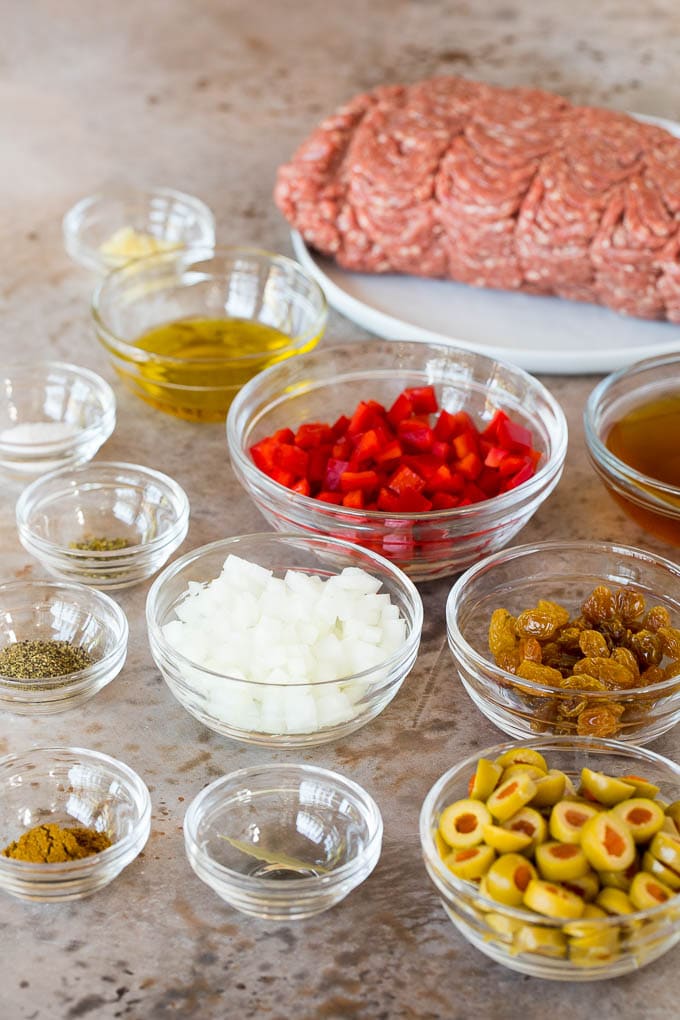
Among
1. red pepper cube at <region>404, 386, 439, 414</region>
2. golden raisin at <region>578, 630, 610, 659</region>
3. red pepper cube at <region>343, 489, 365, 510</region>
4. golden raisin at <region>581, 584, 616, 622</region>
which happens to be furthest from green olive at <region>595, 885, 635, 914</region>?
red pepper cube at <region>404, 386, 439, 414</region>

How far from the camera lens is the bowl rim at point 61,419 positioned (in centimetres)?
236

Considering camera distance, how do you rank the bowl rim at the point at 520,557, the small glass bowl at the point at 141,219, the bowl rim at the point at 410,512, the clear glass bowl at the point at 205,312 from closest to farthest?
the bowl rim at the point at 520,557 < the bowl rim at the point at 410,512 < the clear glass bowl at the point at 205,312 < the small glass bowl at the point at 141,219

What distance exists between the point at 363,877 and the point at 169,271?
1644mm

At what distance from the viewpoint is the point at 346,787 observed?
5.49 ft

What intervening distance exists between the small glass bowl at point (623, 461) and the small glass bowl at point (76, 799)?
3.14ft

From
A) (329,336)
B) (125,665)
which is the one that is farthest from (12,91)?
(125,665)

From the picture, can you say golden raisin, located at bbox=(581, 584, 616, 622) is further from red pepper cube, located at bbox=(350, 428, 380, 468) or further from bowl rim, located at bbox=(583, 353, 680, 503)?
red pepper cube, located at bbox=(350, 428, 380, 468)

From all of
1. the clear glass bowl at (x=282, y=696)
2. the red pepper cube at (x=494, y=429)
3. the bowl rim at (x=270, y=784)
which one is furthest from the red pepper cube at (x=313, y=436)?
the bowl rim at (x=270, y=784)

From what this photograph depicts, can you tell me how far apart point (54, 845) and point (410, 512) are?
2.53ft

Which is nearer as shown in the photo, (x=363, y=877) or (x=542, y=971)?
(x=542, y=971)

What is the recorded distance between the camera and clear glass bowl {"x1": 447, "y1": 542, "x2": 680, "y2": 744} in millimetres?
1712

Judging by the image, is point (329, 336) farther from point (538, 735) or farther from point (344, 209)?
point (538, 735)

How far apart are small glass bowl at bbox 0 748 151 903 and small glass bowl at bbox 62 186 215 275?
1615 millimetres

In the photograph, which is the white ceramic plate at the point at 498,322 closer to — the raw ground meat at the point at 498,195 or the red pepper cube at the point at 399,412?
the raw ground meat at the point at 498,195
